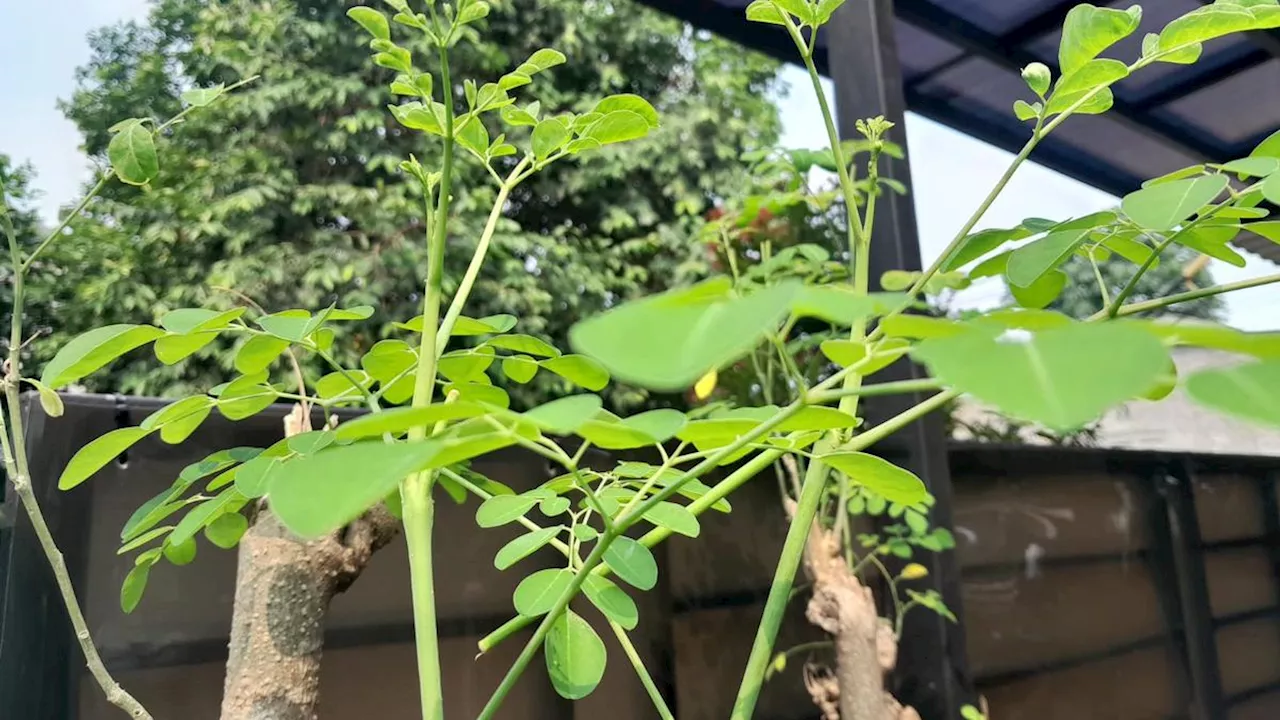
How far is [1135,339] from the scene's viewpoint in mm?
193

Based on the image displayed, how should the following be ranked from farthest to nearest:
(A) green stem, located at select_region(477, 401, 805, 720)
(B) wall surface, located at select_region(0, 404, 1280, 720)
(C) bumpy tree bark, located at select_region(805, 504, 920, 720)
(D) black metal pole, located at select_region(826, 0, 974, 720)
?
1. (D) black metal pole, located at select_region(826, 0, 974, 720)
2. (C) bumpy tree bark, located at select_region(805, 504, 920, 720)
3. (B) wall surface, located at select_region(0, 404, 1280, 720)
4. (A) green stem, located at select_region(477, 401, 805, 720)

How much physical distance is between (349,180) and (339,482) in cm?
268

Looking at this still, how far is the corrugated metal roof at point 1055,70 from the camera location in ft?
6.27

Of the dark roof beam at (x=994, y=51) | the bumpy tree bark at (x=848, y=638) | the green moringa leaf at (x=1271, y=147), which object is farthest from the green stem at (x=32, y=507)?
the dark roof beam at (x=994, y=51)

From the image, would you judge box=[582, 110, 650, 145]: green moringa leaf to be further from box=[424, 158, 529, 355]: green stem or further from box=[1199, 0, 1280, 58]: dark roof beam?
box=[1199, 0, 1280, 58]: dark roof beam

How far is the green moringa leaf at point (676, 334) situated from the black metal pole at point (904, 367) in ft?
4.10

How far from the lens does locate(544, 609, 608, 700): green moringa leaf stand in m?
0.45

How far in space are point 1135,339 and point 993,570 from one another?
171 centimetres

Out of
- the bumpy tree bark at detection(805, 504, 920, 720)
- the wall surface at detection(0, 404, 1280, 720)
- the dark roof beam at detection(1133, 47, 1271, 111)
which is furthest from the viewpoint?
the dark roof beam at detection(1133, 47, 1271, 111)

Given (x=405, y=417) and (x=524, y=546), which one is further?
(x=524, y=546)

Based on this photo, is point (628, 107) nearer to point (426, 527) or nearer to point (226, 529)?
point (426, 527)

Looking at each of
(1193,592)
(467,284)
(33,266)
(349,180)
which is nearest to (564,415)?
(467,284)

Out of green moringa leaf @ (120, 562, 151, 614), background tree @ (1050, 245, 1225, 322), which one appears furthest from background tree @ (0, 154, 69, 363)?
background tree @ (1050, 245, 1225, 322)

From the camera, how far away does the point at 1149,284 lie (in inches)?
69.5
